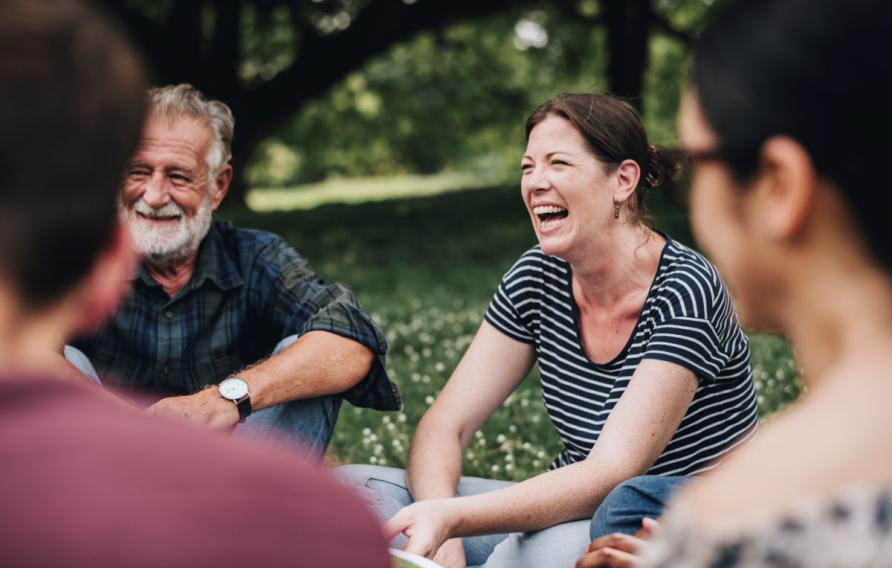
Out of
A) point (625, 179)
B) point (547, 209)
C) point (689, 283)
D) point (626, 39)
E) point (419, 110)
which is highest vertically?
point (626, 39)

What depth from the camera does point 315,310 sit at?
4.13 meters

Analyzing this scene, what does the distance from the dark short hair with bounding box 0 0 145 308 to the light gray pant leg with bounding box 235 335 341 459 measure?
2.60 meters

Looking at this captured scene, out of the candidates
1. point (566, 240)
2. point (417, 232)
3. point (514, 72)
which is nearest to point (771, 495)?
point (566, 240)

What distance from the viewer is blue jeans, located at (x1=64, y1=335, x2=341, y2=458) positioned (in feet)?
12.9

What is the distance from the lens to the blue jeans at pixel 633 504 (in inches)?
116

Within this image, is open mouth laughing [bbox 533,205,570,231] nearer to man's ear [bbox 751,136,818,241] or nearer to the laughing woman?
the laughing woman

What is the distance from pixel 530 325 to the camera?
393cm

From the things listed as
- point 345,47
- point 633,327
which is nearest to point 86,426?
point 633,327

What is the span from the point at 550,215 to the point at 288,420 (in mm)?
1207

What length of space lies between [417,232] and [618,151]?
446 inches

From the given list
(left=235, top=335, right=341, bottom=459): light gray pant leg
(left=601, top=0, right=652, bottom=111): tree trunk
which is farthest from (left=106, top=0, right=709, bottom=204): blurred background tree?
(left=235, top=335, right=341, bottom=459): light gray pant leg

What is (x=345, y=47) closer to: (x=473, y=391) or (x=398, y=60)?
(x=398, y=60)

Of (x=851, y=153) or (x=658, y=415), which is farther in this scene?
(x=658, y=415)

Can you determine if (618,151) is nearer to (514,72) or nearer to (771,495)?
(771,495)
